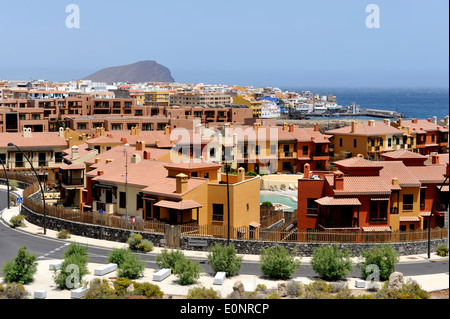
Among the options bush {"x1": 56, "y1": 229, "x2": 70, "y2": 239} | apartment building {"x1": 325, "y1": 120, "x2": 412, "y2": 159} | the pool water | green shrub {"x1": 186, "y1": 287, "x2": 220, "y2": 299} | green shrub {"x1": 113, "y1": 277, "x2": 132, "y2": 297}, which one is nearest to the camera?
green shrub {"x1": 186, "y1": 287, "x2": 220, "y2": 299}

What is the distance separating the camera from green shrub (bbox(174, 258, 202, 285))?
2975cm

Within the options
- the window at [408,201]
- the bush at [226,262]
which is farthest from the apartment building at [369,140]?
the bush at [226,262]

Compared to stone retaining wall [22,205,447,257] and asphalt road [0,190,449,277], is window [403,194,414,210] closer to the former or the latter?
stone retaining wall [22,205,447,257]

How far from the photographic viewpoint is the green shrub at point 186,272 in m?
29.8

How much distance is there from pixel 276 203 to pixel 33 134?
31.3 metres

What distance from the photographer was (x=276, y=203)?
2596 inches

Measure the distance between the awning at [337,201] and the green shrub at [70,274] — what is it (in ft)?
54.0

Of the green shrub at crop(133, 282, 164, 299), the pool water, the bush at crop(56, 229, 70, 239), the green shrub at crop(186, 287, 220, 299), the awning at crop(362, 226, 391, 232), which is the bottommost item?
the pool water

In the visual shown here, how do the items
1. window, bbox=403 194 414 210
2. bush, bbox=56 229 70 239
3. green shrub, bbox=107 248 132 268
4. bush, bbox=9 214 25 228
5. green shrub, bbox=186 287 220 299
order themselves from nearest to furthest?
green shrub, bbox=186 287 220 299 → green shrub, bbox=107 248 132 268 → bush, bbox=56 229 70 239 → bush, bbox=9 214 25 228 → window, bbox=403 194 414 210

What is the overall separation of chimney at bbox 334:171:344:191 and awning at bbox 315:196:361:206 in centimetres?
79

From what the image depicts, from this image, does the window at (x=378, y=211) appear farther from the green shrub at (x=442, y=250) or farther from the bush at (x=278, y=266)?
the bush at (x=278, y=266)

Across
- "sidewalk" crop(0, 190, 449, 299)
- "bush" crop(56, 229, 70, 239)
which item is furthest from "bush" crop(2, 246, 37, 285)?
"bush" crop(56, 229, 70, 239)
